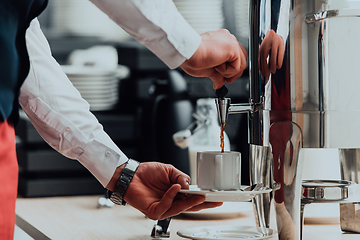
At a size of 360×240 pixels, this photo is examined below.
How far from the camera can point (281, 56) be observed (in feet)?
2.25

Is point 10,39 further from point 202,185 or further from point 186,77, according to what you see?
point 186,77

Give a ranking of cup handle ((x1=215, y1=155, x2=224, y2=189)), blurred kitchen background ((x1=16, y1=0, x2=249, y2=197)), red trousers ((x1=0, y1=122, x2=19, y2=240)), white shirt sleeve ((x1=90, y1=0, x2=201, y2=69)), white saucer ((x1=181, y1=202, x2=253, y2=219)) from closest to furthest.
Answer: red trousers ((x1=0, y1=122, x2=19, y2=240)), white shirt sleeve ((x1=90, y1=0, x2=201, y2=69)), cup handle ((x1=215, y1=155, x2=224, y2=189)), white saucer ((x1=181, y1=202, x2=253, y2=219)), blurred kitchen background ((x1=16, y1=0, x2=249, y2=197))

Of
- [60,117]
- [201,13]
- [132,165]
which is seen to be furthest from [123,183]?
[201,13]

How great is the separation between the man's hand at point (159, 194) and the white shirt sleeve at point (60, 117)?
5 centimetres

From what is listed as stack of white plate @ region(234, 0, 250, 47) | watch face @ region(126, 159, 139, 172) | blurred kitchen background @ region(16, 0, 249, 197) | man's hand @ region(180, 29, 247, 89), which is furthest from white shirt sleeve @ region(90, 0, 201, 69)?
stack of white plate @ region(234, 0, 250, 47)

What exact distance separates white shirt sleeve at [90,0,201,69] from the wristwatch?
228 mm

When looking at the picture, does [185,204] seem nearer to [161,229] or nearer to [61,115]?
[161,229]

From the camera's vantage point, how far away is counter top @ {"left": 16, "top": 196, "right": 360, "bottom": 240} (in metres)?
0.82

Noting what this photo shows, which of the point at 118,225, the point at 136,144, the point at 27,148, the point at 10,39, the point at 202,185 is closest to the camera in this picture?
the point at 10,39

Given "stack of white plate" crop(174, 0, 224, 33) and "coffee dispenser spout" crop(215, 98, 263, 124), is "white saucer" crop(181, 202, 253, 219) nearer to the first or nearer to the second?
"coffee dispenser spout" crop(215, 98, 263, 124)

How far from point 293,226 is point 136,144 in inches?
32.0

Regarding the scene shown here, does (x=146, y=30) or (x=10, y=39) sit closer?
(x=10, y=39)

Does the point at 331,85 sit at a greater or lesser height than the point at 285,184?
greater

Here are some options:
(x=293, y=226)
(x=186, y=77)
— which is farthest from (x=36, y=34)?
(x=186, y=77)
